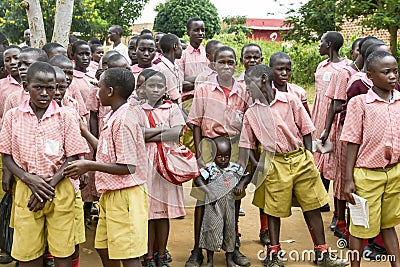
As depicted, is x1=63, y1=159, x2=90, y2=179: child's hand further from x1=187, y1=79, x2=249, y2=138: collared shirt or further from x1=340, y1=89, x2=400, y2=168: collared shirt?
x1=340, y1=89, x2=400, y2=168: collared shirt

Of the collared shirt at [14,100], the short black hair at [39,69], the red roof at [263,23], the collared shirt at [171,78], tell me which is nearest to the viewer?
the short black hair at [39,69]

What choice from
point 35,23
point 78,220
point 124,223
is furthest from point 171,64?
point 35,23

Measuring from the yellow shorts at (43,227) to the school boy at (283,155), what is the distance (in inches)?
63.3

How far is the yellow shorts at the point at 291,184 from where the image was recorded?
13.9 ft

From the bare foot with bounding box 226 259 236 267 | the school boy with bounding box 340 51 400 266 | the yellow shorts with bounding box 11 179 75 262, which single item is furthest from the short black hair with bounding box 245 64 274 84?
the yellow shorts with bounding box 11 179 75 262

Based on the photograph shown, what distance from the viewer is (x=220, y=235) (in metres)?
4.29

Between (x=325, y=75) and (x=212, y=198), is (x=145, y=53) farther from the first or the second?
(x=325, y=75)

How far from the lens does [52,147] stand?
3381 millimetres

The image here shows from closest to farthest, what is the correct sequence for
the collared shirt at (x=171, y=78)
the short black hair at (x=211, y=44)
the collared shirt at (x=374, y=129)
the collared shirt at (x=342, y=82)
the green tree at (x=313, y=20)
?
the collared shirt at (x=374, y=129), the collared shirt at (x=171, y=78), the collared shirt at (x=342, y=82), the short black hair at (x=211, y=44), the green tree at (x=313, y=20)

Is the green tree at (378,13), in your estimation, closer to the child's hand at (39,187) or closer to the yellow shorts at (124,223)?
the yellow shorts at (124,223)

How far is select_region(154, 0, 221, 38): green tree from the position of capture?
2280 centimetres

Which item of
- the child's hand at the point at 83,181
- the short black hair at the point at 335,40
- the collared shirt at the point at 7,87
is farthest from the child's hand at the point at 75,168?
the short black hair at the point at 335,40

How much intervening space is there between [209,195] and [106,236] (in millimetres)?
1186

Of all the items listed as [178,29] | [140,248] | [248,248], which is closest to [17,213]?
[140,248]
